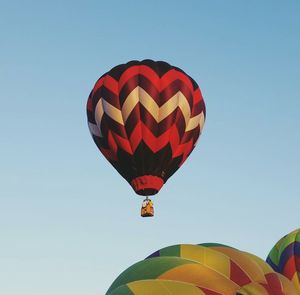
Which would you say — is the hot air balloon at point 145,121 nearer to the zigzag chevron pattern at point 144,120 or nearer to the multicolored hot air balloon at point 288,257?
the zigzag chevron pattern at point 144,120

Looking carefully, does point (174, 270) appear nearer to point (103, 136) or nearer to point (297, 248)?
point (297, 248)

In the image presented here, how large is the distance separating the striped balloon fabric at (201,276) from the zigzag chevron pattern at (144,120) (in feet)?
30.9

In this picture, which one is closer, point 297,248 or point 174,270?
point 174,270

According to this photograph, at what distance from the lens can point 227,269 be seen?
39.3 feet

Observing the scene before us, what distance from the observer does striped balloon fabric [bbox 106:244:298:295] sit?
11.5 meters

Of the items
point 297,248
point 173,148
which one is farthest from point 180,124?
point 297,248

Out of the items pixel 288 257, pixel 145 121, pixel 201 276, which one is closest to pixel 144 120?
pixel 145 121

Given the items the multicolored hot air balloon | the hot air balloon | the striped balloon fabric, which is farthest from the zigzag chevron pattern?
the striped balloon fabric

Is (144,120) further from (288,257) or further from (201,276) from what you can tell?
(201,276)

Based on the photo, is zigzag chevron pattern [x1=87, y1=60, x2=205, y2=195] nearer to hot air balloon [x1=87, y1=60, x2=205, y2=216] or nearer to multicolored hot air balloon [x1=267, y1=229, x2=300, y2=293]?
hot air balloon [x1=87, y1=60, x2=205, y2=216]

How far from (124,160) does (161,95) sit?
2281 millimetres

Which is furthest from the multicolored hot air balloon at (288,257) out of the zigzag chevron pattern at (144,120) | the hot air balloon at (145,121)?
the zigzag chevron pattern at (144,120)

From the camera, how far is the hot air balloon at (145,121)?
21.9 meters

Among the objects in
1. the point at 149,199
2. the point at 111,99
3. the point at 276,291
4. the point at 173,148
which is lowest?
the point at 276,291
